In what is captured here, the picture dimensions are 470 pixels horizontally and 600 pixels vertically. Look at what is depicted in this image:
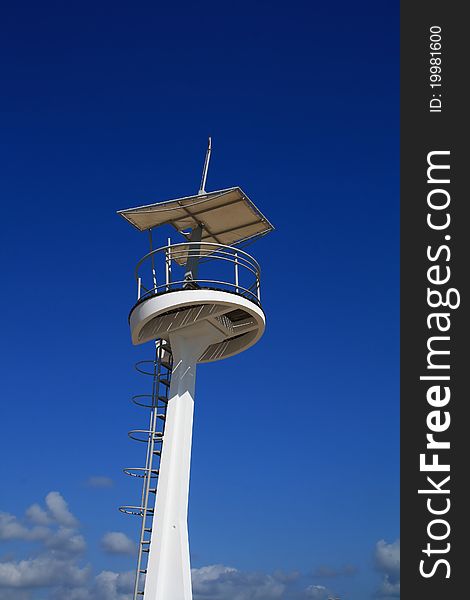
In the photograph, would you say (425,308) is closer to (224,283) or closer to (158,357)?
(224,283)

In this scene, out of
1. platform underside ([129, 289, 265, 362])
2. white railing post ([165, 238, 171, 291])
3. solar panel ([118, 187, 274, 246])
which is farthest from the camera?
solar panel ([118, 187, 274, 246])

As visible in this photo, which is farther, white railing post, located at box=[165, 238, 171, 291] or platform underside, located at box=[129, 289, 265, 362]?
white railing post, located at box=[165, 238, 171, 291]

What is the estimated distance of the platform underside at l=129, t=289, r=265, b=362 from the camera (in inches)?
987

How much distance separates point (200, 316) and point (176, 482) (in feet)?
19.3

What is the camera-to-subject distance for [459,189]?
56.1 ft

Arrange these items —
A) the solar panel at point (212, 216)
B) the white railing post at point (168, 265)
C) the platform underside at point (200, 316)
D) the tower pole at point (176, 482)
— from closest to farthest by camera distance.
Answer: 1. the tower pole at point (176, 482)
2. the platform underside at point (200, 316)
3. the white railing post at point (168, 265)
4. the solar panel at point (212, 216)

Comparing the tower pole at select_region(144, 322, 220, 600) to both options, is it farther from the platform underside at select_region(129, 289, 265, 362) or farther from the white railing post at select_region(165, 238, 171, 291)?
the white railing post at select_region(165, 238, 171, 291)

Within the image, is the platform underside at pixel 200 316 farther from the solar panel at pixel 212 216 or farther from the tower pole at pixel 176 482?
the solar panel at pixel 212 216

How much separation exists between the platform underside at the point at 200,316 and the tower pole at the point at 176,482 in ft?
1.43

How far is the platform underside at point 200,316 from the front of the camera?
25.1 metres

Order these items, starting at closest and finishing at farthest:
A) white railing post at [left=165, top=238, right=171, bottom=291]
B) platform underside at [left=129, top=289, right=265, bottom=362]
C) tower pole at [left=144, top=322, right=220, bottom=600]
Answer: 1. tower pole at [left=144, top=322, right=220, bottom=600]
2. platform underside at [left=129, top=289, right=265, bottom=362]
3. white railing post at [left=165, top=238, right=171, bottom=291]

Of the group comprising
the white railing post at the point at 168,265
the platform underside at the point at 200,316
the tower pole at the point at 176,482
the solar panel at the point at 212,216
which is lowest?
the tower pole at the point at 176,482

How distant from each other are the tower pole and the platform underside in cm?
44

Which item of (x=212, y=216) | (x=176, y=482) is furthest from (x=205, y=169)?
(x=176, y=482)
